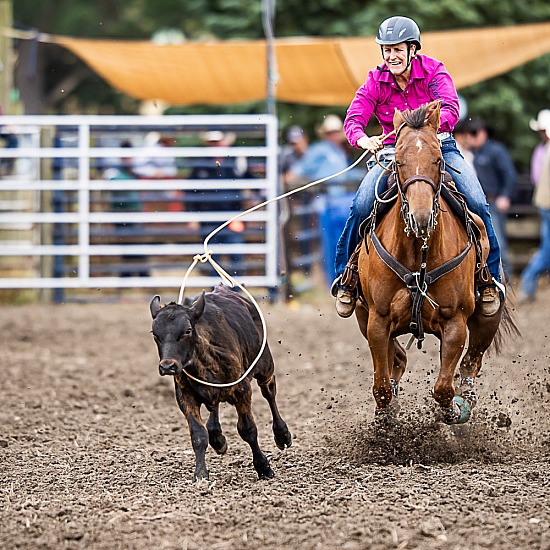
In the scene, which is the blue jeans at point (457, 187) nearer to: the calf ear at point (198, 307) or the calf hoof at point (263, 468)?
the calf ear at point (198, 307)

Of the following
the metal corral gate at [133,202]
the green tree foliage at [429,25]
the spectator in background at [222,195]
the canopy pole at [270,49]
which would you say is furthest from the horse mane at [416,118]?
the green tree foliage at [429,25]

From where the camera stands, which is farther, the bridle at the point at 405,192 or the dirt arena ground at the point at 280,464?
the bridle at the point at 405,192

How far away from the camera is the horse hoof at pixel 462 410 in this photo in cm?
639

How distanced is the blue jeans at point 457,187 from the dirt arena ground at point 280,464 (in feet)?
3.46

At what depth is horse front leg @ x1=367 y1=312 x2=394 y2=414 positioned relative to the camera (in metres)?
6.19

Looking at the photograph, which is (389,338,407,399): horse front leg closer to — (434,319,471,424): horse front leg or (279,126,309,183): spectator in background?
(434,319,471,424): horse front leg

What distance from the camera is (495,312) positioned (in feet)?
21.7

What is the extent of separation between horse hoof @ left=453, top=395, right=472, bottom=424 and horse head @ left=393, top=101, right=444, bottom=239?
3.71 ft

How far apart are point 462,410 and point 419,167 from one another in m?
1.58

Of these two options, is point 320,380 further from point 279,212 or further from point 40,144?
point 40,144

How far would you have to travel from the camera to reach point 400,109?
21.3 feet

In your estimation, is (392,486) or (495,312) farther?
(495,312)

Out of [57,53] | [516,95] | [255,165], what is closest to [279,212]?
[255,165]

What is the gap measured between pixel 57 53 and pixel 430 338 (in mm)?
21028
